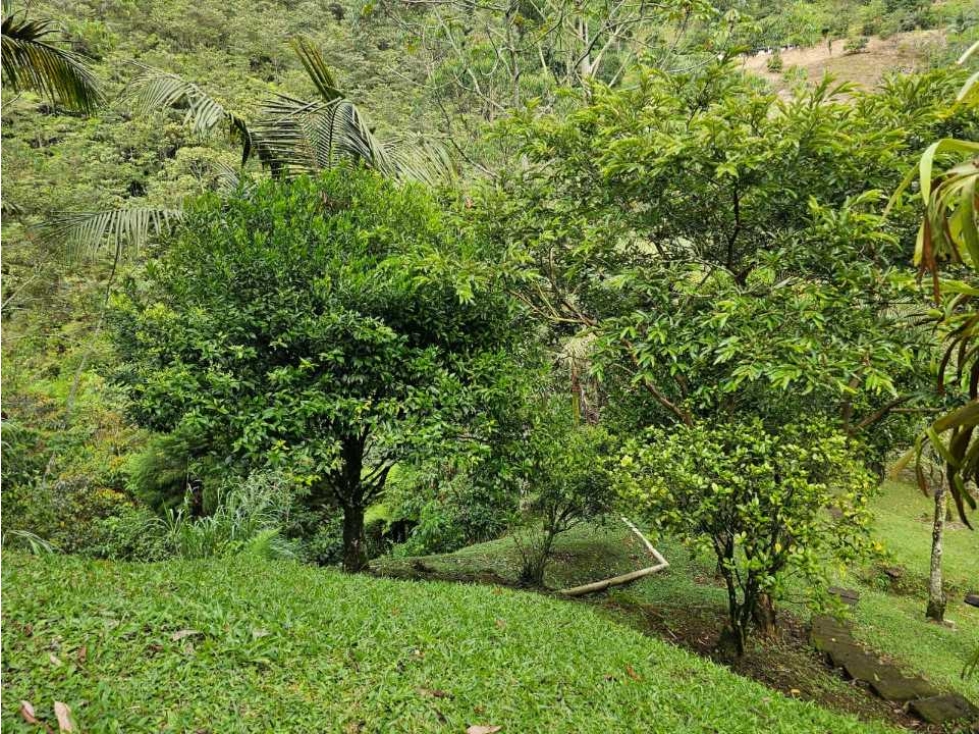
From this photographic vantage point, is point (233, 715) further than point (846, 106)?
No

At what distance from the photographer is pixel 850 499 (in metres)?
4.61

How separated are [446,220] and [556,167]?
1.33 m

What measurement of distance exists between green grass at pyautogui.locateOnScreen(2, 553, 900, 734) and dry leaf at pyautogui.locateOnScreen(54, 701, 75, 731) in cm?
4

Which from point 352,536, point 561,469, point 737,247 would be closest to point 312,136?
point 352,536

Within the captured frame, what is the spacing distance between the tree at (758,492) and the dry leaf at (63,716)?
12.7 feet

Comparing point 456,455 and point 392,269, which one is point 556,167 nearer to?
point 392,269

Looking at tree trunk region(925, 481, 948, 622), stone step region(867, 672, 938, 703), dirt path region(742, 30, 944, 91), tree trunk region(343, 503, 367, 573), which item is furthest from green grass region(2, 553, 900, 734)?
dirt path region(742, 30, 944, 91)

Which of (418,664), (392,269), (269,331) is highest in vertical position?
(392,269)

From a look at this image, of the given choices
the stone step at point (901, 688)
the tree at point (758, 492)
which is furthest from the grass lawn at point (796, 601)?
the tree at point (758, 492)

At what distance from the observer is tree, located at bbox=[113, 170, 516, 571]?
5.02 meters

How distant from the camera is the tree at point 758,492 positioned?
4.49m

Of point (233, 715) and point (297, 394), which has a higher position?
point (297, 394)

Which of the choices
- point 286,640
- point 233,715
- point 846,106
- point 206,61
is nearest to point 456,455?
point 286,640

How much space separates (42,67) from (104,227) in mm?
2009
